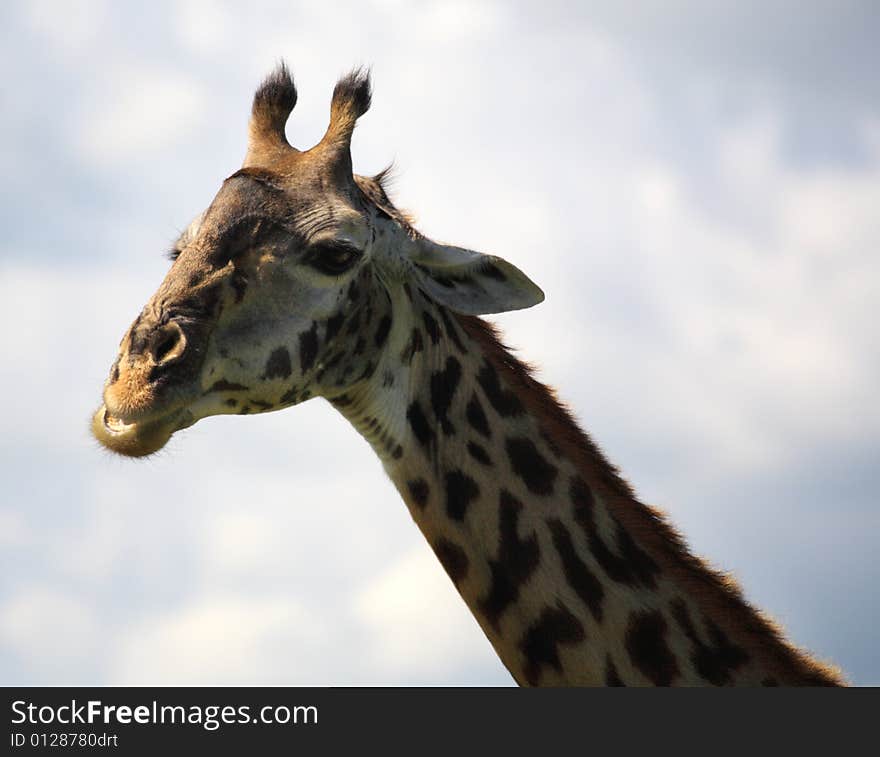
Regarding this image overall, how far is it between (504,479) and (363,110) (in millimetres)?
3588

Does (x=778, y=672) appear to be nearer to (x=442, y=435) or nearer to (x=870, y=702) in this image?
(x=870, y=702)

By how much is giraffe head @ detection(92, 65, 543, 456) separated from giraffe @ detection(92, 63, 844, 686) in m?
0.02

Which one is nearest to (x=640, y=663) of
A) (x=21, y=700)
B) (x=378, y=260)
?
(x=378, y=260)

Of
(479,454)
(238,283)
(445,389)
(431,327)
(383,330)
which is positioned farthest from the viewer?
(431,327)

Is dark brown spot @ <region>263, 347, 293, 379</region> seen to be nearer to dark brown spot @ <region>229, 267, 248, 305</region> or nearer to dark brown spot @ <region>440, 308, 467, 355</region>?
dark brown spot @ <region>229, 267, 248, 305</region>

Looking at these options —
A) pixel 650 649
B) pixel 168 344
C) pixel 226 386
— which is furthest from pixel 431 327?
pixel 650 649

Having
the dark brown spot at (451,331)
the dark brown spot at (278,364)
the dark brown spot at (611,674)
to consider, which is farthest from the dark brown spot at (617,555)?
the dark brown spot at (278,364)

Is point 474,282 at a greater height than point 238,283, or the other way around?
point 474,282

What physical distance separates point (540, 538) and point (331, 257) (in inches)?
107

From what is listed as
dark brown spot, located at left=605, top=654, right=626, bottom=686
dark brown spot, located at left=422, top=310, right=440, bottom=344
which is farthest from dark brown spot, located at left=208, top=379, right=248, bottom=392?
dark brown spot, located at left=605, top=654, right=626, bottom=686

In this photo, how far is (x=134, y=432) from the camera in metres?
9.31

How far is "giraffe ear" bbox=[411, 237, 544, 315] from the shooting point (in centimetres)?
1062

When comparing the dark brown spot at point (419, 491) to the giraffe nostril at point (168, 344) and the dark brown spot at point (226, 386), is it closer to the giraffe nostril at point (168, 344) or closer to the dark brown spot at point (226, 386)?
the dark brown spot at point (226, 386)

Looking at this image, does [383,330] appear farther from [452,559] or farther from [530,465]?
[452,559]
